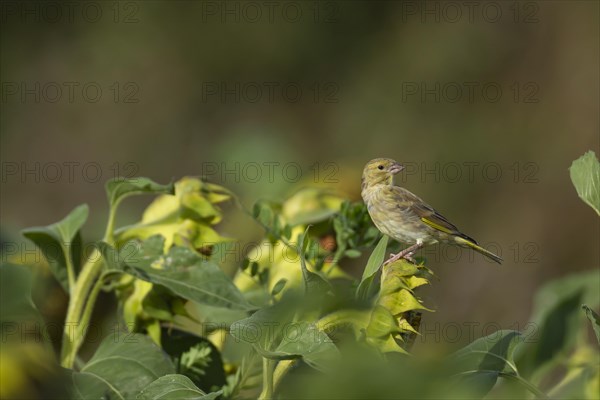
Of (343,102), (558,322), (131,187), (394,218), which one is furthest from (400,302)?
(343,102)

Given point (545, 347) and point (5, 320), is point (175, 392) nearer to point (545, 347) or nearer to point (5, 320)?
point (5, 320)

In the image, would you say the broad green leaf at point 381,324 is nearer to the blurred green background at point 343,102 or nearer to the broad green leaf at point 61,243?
the broad green leaf at point 61,243

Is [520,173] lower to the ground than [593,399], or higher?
lower

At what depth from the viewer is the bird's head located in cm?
154

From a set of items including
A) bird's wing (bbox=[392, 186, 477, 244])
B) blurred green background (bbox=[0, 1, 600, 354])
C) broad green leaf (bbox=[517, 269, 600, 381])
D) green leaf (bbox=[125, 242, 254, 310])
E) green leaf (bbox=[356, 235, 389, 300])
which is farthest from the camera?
blurred green background (bbox=[0, 1, 600, 354])

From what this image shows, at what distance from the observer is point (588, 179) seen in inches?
29.7

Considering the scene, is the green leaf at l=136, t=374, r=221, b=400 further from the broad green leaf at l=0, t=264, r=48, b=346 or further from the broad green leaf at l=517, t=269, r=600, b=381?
the broad green leaf at l=517, t=269, r=600, b=381

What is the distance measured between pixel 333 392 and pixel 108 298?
72 centimetres

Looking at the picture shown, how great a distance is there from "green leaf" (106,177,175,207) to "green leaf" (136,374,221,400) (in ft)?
0.72

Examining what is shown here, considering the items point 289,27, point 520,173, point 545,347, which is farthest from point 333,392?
point 289,27

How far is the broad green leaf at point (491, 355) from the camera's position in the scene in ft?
2.31

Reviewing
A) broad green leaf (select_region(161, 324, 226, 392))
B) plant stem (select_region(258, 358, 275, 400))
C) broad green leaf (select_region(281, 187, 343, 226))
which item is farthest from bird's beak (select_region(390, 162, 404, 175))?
plant stem (select_region(258, 358, 275, 400))

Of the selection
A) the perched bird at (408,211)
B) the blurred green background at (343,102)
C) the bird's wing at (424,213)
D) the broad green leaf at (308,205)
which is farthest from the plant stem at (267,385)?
the blurred green background at (343,102)

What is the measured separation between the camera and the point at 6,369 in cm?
58
